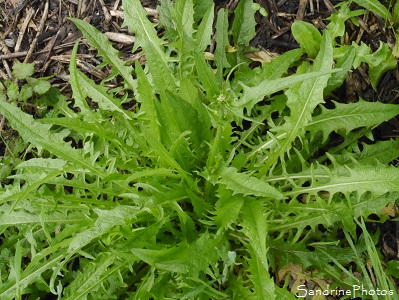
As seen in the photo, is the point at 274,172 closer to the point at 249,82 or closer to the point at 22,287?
the point at 249,82

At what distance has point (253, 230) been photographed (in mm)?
1473

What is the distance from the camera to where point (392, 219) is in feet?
6.16

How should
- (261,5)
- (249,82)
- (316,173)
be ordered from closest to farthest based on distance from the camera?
(316,173) < (249,82) < (261,5)

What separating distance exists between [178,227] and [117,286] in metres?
0.32

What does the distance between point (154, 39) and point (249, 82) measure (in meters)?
0.41

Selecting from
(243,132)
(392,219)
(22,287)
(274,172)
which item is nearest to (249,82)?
(243,132)

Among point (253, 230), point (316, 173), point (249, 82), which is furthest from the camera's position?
point (249, 82)

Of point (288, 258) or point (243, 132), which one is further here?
point (243, 132)

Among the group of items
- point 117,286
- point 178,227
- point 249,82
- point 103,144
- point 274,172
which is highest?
point 249,82

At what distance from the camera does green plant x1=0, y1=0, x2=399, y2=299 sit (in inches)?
59.6

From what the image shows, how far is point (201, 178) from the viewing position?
1.79 m

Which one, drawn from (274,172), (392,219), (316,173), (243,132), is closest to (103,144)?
(243,132)

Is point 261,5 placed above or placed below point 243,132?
above

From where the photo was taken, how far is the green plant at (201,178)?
4.97ft
